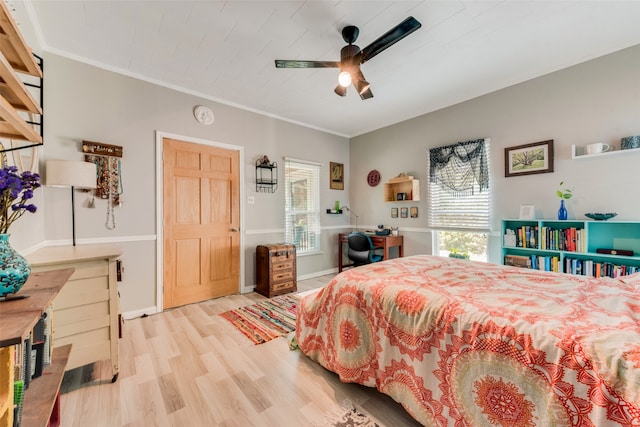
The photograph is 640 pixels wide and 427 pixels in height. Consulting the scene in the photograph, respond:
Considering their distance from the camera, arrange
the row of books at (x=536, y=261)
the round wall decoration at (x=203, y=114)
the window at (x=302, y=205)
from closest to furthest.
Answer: the row of books at (x=536, y=261)
the round wall decoration at (x=203, y=114)
the window at (x=302, y=205)

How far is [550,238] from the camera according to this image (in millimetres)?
2701

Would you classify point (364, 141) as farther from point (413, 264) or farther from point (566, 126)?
point (413, 264)

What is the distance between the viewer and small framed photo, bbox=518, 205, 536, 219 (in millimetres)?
2865

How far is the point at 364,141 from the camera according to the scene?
4.82 metres

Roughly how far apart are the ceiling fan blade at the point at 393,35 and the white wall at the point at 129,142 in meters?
2.25

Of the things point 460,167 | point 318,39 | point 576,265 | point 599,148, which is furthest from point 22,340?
point 460,167

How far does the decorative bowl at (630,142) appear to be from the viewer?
229cm

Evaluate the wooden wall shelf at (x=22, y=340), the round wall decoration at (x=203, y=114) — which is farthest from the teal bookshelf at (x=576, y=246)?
the round wall decoration at (x=203, y=114)

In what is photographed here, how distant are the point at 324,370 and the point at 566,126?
3.44 metres

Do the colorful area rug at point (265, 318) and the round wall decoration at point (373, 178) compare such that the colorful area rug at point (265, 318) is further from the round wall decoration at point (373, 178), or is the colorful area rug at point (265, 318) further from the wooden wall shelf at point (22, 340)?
the round wall decoration at point (373, 178)

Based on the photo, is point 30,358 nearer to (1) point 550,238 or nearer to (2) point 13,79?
(2) point 13,79

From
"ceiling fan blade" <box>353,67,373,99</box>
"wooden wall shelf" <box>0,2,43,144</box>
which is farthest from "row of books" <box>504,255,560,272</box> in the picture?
"wooden wall shelf" <box>0,2,43,144</box>

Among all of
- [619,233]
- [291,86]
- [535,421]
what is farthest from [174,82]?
[619,233]

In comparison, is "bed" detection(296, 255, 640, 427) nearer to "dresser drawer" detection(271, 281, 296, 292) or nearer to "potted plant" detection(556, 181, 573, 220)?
"potted plant" detection(556, 181, 573, 220)
